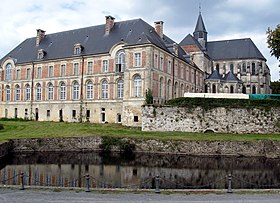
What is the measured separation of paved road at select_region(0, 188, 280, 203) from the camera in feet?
34.2

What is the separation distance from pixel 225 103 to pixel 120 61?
13.8 m

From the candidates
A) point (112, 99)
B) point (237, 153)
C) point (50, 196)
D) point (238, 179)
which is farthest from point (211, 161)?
point (112, 99)

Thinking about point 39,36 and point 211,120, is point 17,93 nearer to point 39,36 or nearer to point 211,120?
point 39,36

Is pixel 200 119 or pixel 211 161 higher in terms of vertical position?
pixel 200 119

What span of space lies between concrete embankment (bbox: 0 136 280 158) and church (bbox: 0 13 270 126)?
10192 millimetres

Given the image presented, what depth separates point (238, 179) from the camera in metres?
17.0

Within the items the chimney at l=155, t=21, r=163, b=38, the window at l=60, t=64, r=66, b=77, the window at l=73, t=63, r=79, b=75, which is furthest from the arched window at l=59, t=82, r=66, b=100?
the chimney at l=155, t=21, r=163, b=38

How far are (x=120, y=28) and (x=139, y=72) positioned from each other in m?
8.28

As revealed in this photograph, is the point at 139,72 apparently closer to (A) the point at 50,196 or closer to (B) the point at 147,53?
(B) the point at 147,53

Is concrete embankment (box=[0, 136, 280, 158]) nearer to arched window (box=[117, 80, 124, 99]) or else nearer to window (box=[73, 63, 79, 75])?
arched window (box=[117, 80, 124, 99])

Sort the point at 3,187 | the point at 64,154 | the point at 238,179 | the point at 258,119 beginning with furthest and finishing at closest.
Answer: the point at 258,119 → the point at 64,154 → the point at 238,179 → the point at 3,187

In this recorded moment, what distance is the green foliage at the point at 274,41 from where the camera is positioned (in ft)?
97.8

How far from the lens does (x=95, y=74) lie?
1628 inches

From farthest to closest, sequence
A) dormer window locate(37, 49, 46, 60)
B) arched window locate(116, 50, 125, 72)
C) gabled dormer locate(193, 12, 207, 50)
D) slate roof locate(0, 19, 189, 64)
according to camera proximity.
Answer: gabled dormer locate(193, 12, 207, 50), dormer window locate(37, 49, 46, 60), arched window locate(116, 50, 125, 72), slate roof locate(0, 19, 189, 64)
